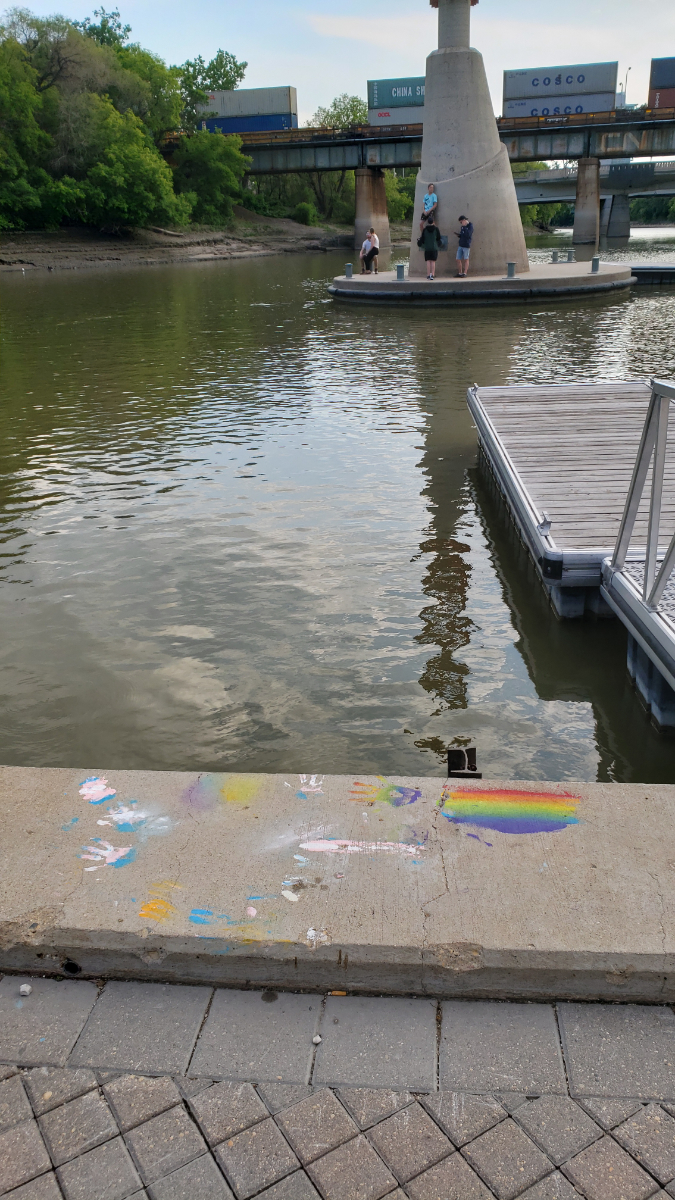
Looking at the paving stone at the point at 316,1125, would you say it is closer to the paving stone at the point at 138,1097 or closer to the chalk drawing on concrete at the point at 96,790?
the paving stone at the point at 138,1097

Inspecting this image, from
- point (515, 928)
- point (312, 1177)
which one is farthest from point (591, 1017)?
point (312, 1177)

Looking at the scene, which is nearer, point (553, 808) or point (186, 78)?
point (553, 808)

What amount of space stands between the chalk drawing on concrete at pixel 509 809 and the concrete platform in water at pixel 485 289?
71.2 feet

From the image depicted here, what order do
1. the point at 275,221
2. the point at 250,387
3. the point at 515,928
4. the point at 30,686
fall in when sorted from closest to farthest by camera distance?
the point at 515,928 → the point at 30,686 → the point at 250,387 → the point at 275,221

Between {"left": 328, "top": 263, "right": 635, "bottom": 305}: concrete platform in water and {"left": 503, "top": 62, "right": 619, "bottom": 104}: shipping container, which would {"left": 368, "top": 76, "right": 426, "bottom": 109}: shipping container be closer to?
{"left": 503, "top": 62, "right": 619, "bottom": 104}: shipping container

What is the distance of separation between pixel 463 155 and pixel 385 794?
24.7 meters

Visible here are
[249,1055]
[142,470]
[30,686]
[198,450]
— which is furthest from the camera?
[198,450]

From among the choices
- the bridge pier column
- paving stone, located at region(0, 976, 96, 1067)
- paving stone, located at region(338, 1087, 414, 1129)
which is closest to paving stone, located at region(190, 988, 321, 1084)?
paving stone, located at region(338, 1087, 414, 1129)

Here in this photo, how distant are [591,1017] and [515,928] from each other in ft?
0.93

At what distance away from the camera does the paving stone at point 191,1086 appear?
2.11 meters

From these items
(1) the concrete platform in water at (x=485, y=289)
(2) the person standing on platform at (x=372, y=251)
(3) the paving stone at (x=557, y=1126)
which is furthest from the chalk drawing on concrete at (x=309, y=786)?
(2) the person standing on platform at (x=372, y=251)

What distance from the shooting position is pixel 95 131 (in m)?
59.0

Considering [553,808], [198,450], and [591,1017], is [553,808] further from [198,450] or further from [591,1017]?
[198,450]

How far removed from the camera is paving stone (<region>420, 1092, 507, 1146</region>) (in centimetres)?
200
